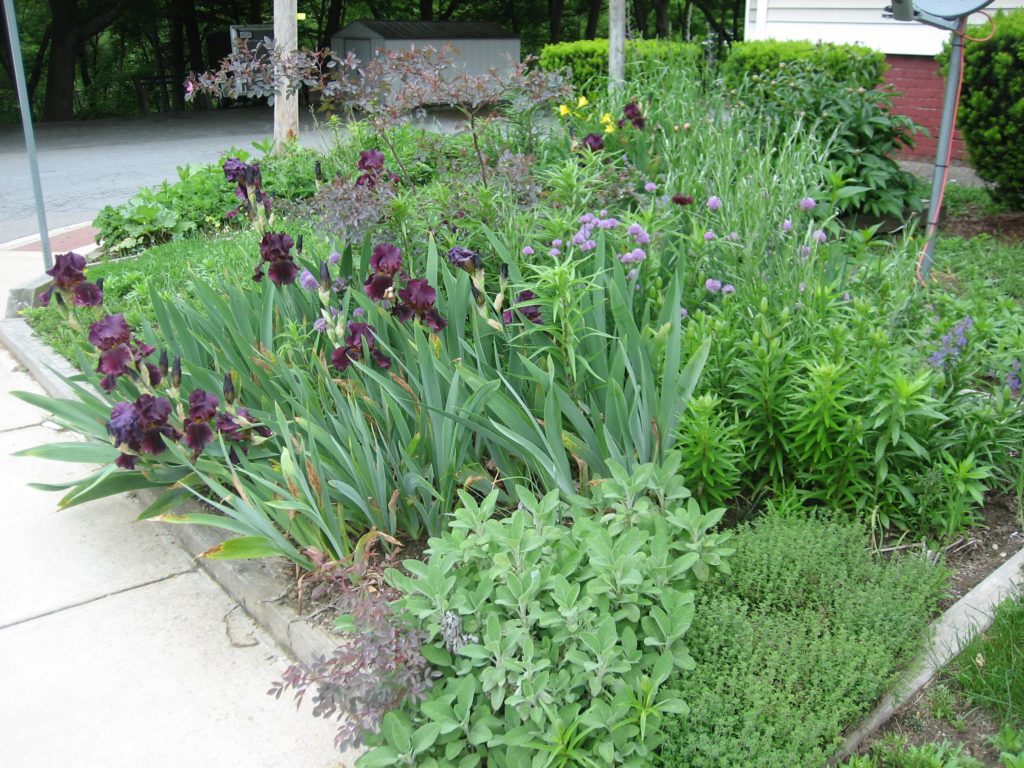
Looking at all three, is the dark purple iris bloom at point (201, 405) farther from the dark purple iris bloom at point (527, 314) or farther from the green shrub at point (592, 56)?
the green shrub at point (592, 56)

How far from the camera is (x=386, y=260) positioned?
312cm

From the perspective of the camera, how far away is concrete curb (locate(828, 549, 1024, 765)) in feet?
7.47

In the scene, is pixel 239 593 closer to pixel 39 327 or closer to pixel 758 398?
pixel 758 398

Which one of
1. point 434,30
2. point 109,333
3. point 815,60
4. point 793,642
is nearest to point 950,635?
A: point 793,642

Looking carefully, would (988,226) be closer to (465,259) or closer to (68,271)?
(465,259)

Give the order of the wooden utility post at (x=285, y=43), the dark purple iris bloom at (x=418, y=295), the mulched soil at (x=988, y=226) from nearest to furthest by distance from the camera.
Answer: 1. the dark purple iris bloom at (x=418, y=295)
2. the mulched soil at (x=988, y=226)
3. the wooden utility post at (x=285, y=43)

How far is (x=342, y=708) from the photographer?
216cm

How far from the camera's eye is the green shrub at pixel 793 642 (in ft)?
6.92

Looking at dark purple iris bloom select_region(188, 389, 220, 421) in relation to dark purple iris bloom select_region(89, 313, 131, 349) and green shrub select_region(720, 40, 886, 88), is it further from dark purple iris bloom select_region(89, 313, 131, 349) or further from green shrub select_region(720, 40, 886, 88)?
green shrub select_region(720, 40, 886, 88)

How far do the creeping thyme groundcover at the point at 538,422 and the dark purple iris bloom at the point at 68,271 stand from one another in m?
0.01

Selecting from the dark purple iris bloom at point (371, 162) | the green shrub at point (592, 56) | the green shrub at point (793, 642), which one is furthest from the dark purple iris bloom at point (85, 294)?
the green shrub at point (592, 56)

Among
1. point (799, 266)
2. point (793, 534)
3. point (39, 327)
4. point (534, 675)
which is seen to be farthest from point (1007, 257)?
point (39, 327)

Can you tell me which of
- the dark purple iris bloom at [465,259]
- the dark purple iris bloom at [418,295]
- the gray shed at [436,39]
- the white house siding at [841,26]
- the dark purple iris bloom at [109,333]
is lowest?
the dark purple iris bloom at [109,333]

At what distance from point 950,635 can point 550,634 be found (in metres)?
1.16
